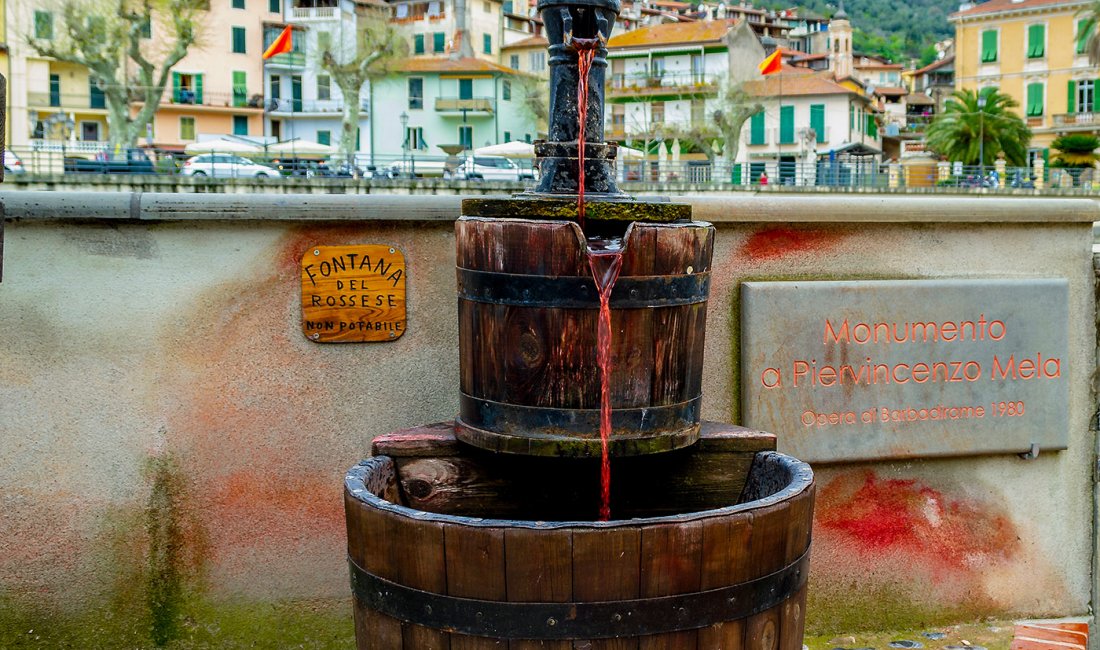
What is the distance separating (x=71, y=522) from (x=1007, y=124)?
73.9 meters

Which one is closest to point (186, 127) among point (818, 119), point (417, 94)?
point (417, 94)

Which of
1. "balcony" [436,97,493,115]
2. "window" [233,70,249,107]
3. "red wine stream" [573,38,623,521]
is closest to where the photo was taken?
"red wine stream" [573,38,623,521]

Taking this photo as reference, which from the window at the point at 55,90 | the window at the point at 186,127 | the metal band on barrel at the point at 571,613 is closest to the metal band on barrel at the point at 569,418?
the metal band on barrel at the point at 571,613

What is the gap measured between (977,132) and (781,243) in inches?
2784

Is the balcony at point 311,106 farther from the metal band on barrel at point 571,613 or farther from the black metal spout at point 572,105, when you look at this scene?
the metal band on barrel at point 571,613

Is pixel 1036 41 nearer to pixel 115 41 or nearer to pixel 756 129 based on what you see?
pixel 756 129

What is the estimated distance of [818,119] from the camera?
3273 inches

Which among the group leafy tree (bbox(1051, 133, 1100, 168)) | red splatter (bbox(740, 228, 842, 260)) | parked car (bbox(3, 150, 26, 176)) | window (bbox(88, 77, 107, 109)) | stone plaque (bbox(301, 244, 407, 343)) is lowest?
stone plaque (bbox(301, 244, 407, 343))

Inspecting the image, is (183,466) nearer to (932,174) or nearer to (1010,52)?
(932,174)

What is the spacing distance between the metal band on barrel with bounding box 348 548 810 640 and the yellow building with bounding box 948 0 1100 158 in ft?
271

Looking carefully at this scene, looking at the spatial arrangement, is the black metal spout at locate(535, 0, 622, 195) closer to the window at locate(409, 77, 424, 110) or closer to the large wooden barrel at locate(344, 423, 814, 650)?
the large wooden barrel at locate(344, 423, 814, 650)

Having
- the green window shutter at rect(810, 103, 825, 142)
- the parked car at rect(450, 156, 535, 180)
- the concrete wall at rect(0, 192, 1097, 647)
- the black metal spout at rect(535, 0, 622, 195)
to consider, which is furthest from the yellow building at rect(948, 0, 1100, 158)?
the black metal spout at rect(535, 0, 622, 195)

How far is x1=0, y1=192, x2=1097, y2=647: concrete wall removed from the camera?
429 centimetres

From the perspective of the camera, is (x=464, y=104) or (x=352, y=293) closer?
(x=352, y=293)
